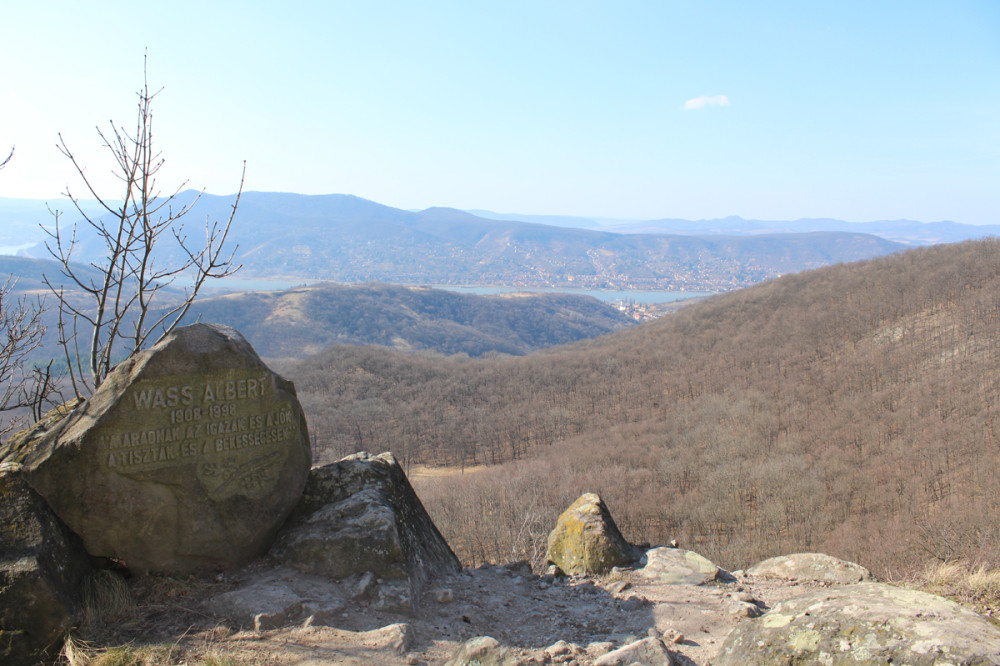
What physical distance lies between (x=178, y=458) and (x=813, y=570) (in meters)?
9.19

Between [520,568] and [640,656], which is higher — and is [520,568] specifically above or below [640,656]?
below

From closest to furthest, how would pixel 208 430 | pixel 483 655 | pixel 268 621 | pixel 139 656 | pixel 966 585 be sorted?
1. pixel 139 656
2. pixel 483 655
3. pixel 268 621
4. pixel 966 585
5. pixel 208 430

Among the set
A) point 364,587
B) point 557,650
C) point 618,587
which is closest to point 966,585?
point 618,587

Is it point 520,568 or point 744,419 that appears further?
point 744,419

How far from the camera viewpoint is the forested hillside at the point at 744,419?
43.2m

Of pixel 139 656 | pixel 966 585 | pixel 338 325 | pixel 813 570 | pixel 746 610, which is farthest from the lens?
pixel 338 325

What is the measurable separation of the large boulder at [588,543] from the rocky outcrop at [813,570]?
220 centimetres

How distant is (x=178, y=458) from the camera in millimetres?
6691

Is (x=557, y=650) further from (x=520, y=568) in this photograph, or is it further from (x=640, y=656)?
(x=520, y=568)

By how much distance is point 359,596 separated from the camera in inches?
255

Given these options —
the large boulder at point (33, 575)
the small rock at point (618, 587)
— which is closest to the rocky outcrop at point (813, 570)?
the small rock at point (618, 587)

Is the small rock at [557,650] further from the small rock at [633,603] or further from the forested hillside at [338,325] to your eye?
the forested hillside at [338,325]

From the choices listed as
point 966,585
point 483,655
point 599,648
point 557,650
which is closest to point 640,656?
point 599,648

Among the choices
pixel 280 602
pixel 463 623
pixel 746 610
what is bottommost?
pixel 746 610
